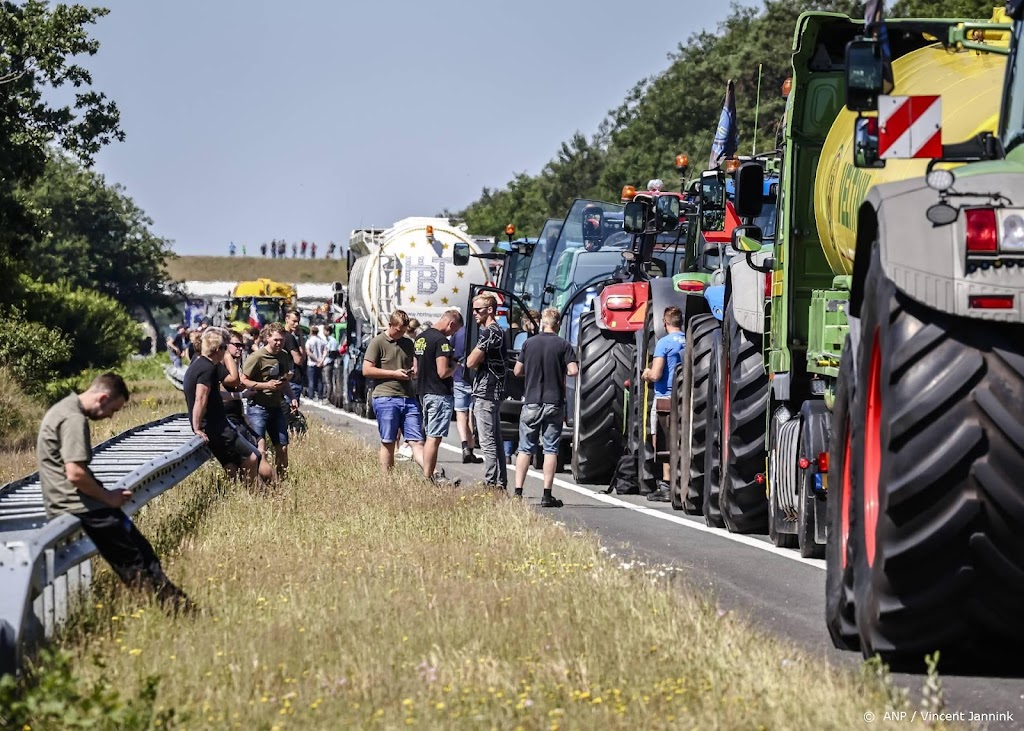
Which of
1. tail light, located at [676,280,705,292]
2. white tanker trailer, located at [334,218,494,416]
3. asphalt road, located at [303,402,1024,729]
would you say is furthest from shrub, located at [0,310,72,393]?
tail light, located at [676,280,705,292]

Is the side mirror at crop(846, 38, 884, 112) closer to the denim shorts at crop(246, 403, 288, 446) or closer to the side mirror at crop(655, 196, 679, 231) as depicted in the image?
the side mirror at crop(655, 196, 679, 231)

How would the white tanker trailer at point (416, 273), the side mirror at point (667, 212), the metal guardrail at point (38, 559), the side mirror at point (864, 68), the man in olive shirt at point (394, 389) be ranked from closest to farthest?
the metal guardrail at point (38, 559) → the side mirror at point (864, 68) → the side mirror at point (667, 212) → the man in olive shirt at point (394, 389) → the white tanker trailer at point (416, 273)

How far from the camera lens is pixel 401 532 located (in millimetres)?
13570

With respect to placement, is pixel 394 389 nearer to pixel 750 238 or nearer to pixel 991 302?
pixel 750 238

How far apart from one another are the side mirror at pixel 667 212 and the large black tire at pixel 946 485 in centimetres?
1115

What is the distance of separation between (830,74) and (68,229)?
95380 millimetres

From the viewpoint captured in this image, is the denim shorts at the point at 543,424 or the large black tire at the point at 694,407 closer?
the large black tire at the point at 694,407

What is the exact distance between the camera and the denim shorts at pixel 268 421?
1900 centimetres

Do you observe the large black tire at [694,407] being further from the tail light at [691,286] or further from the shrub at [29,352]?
the shrub at [29,352]

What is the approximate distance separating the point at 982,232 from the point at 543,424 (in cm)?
1151

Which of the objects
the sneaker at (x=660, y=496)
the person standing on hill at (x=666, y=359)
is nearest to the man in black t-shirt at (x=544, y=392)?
the person standing on hill at (x=666, y=359)

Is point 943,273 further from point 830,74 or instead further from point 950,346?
point 830,74

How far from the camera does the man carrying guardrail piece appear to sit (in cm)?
953

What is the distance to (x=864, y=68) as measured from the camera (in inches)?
332
